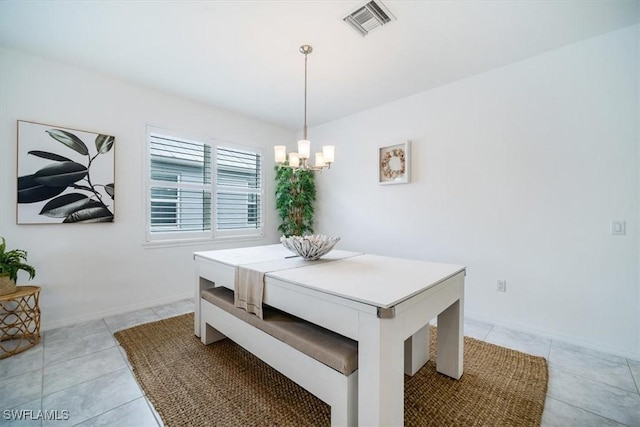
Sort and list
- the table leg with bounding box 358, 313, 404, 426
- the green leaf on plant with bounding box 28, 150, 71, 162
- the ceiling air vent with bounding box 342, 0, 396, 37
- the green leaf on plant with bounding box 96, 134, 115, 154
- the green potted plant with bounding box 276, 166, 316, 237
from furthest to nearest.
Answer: the green potted plant with bounding box 276, 166, 316, 237 < the green leaf on plant with bounding box 96, 134, 115, 154 < the green leaf on plant with bounding box 28, 150, 71, 162 < the ceiling air vent with bounding box 342, 0, 396, 37 < the table leg with bounding box 358, 313, 404, 426

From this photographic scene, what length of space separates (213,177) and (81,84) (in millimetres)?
1559

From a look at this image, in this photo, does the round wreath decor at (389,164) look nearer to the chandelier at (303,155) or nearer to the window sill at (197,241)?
the chandelier at (303,155)

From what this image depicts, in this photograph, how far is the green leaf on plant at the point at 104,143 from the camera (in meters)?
2.72

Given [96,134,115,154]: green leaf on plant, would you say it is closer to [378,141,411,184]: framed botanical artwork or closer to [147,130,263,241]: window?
[147,130,263,241]: window

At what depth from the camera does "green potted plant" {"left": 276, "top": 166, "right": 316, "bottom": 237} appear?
163 inches

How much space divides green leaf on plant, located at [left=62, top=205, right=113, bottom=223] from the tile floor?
3.44ft

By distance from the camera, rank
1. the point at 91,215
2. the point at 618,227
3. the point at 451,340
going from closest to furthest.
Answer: the point at 451,340
the point at 618,227
the point at 91,215

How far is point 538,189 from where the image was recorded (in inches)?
94.7

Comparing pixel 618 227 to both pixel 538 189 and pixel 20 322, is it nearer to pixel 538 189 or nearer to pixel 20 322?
pixel 538 189

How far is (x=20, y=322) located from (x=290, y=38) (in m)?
3.30

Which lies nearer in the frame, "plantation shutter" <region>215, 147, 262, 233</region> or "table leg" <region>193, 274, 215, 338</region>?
"table leg" <region>193, 274, 215, 338</region>

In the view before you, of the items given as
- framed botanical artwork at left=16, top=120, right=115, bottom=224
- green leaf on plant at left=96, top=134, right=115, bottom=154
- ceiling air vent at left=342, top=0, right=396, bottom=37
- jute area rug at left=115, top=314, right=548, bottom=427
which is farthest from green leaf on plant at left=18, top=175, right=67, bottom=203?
ceiling air vent at left=342, top=0, right=396, bottom=37

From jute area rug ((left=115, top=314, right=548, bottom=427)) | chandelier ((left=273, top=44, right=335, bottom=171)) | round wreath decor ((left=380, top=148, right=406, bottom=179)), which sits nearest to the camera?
jute area rug ((left=115, top=314, right=548, bottom=427))

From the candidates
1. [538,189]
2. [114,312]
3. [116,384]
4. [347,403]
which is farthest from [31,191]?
[538,189]
